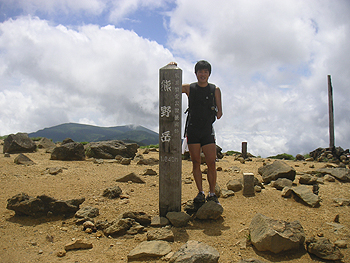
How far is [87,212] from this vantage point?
473 centimetres

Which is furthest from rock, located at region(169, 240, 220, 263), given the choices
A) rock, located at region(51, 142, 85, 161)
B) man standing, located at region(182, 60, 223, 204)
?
rock, located at region(51, 142, 85, 161)

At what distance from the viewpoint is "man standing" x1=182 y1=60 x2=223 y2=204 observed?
473cm

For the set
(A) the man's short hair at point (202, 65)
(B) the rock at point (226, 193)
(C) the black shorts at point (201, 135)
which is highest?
(A) the man's short hair at point (202, 65)

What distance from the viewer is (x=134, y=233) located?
4.10 metres

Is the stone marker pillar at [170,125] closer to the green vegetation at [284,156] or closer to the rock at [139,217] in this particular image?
the rock at [139,217]

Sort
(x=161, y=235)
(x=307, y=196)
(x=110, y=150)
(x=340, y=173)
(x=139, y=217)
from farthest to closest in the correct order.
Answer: (x=110, y=150) → (x=340, y=173) → (x=307, y=196) → (x=139, y=217) → (x=161, y=235)

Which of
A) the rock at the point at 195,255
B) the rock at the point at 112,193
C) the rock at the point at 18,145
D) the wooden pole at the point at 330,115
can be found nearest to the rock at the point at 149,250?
the rock at the point at 195,255

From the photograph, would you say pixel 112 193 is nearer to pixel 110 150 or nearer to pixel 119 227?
pixel 119 227

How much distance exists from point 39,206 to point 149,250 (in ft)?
8.03

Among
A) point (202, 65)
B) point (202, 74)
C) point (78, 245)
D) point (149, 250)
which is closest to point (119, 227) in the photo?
point (78, 245)

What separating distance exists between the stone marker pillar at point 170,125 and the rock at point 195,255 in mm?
1378

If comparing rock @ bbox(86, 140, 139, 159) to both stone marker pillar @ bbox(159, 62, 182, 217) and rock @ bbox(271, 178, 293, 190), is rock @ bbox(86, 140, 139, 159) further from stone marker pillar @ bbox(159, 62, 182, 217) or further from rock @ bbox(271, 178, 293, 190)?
stone marker pillar @ bbox(159, 62, 182, 217)

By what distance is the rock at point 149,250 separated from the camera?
131 inches

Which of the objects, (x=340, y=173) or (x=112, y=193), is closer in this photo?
(x=112, y=193)
